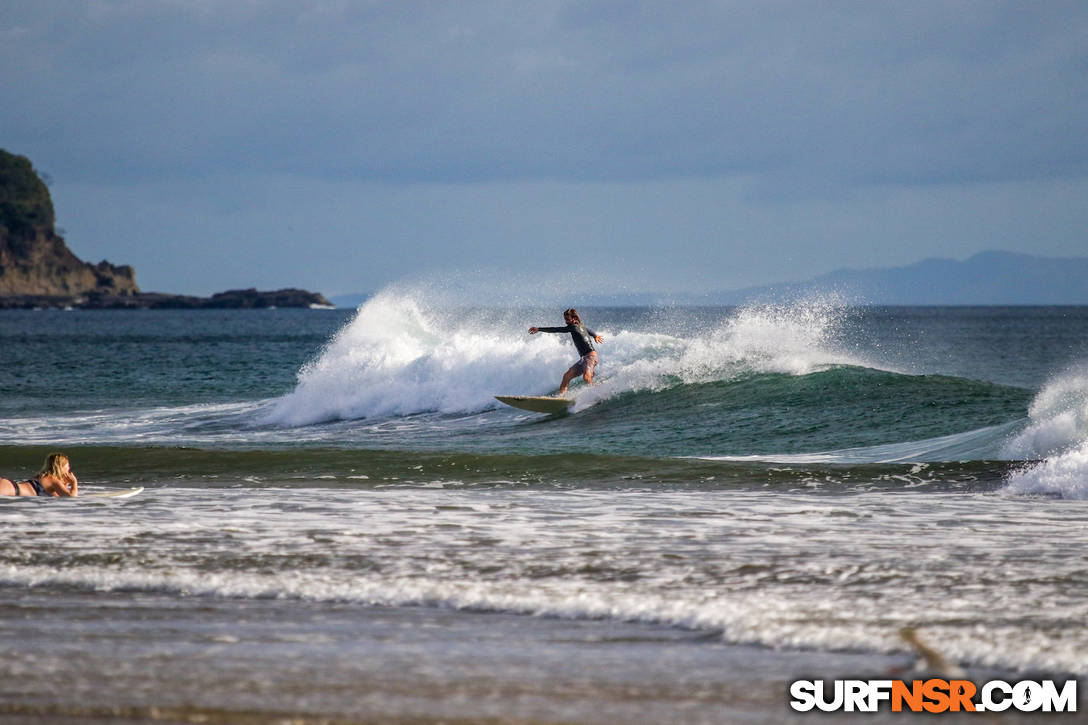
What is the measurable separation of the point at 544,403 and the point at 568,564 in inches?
541

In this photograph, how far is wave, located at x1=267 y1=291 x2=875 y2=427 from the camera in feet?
76.3

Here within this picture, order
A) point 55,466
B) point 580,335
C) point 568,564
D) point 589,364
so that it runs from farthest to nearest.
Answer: point 589,364
point 580,335
point 55,466
point 568,564

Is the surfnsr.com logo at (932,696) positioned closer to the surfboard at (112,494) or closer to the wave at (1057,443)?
the wave at (1057,443)

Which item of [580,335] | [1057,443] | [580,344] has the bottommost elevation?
[1057,443]

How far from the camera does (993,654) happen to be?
5.42 m

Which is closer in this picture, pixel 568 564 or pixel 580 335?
pixel 568 564

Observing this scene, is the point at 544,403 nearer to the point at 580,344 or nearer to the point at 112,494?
the point at 580,344

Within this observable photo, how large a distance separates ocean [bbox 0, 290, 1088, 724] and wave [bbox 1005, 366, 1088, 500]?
0.04m

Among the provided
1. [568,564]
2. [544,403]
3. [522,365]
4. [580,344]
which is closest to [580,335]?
[580,344]

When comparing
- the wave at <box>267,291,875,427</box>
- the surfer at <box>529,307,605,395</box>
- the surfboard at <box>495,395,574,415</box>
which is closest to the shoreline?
the surfer at <box>529,307,605,395</box>

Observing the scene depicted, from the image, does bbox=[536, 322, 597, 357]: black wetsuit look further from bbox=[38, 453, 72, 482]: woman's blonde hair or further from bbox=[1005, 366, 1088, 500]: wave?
bbox=[38, 453, 72, 482]: woman's blonde hair

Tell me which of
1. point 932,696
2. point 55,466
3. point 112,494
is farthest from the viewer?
point 112,494

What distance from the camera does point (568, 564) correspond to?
7.73 metres

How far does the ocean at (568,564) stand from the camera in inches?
196
